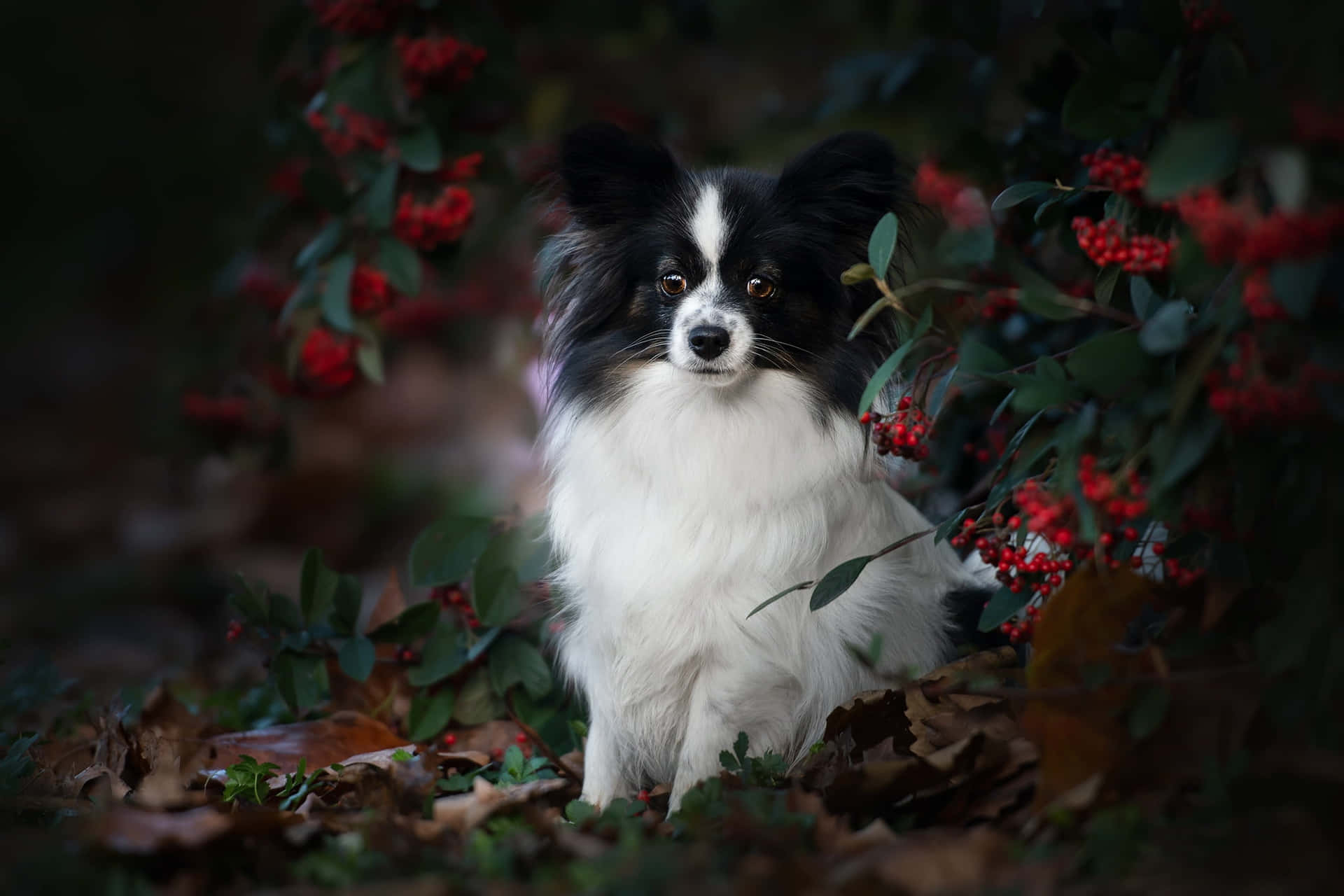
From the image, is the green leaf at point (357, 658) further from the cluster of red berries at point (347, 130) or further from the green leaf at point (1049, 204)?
the green leaf at point (1049, 204)

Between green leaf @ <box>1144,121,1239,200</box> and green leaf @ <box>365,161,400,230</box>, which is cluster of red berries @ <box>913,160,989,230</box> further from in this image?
green leaf @ <box>1144,121,1239,200</box>

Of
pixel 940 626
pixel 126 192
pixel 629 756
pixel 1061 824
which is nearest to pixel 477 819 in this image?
pixel 629 756

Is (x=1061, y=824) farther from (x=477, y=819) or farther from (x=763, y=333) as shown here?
(x=763, y=333)

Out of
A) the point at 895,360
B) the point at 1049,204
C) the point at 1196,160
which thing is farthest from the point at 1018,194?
the point at 1196,160

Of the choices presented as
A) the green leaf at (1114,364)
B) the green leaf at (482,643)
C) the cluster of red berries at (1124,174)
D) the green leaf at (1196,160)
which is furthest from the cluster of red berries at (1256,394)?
the green leaf at (482,643)

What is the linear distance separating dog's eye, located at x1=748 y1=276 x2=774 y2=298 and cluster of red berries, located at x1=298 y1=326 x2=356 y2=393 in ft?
4.67

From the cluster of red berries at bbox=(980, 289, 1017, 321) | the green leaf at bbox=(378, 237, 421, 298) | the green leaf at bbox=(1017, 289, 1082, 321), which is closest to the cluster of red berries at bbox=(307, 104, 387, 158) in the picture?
the green leaf at bbox=(378, 237, 421, 298)

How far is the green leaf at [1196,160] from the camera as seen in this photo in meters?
1.72

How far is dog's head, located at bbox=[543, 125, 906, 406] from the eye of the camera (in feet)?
9.80

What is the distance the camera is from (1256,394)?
1777 mm

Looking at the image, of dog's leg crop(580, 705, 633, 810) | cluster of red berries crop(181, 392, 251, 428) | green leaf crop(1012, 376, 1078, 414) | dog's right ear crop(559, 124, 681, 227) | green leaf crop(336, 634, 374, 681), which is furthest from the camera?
cluster of red berries crop(181, 392, 251, 428)

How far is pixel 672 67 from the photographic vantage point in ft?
23.2

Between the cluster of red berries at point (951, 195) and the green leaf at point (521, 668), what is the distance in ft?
6.32

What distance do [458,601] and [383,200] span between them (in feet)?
4.02
